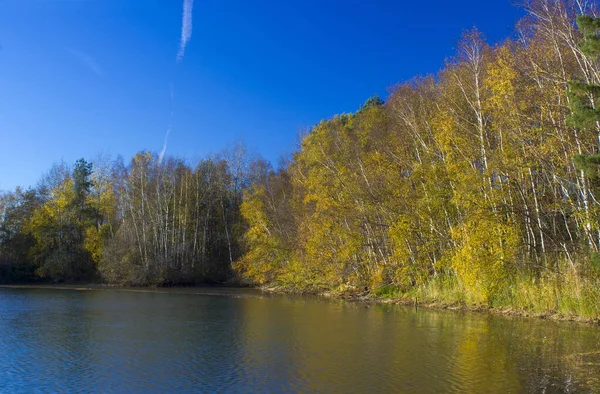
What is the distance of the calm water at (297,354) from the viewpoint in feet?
33.9

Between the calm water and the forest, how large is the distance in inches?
146

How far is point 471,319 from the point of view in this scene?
2036 cm

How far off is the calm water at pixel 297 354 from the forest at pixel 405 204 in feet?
12.1

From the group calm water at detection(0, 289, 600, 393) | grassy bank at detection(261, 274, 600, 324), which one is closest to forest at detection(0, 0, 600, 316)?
grassy bank at detection(261, 274, 600, 324)

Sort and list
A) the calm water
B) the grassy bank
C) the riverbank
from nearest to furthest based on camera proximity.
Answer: the calm water → the grassy bank → the riverbank

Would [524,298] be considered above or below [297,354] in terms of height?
above

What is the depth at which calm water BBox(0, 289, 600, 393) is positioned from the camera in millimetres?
10344

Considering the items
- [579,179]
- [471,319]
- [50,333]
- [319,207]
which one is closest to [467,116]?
[579,179]

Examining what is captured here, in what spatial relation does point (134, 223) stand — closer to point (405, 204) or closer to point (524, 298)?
point (405, 204)

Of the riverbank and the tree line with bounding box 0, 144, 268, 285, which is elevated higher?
the tree line with bounding box 0, 144, 268, 285

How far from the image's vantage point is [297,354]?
13.6 metres

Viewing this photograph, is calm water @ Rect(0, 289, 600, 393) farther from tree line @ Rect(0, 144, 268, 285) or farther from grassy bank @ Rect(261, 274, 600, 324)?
tree line @ Rect(0, 144, 268, 285)

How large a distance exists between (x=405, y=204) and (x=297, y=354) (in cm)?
1616

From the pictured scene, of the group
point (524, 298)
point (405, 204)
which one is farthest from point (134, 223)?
point (524, 298)
